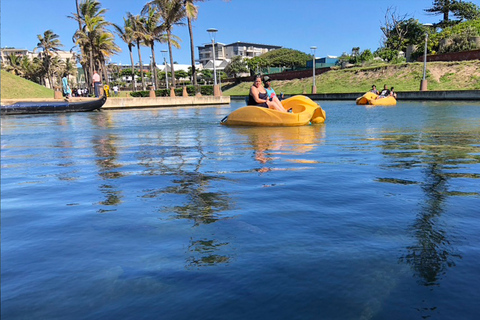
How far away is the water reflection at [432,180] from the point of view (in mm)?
2586

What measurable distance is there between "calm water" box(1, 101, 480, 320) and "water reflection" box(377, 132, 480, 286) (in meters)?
0.02

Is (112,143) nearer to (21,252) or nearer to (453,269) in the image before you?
(21,252)

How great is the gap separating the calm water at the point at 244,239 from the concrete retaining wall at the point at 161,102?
2510cm

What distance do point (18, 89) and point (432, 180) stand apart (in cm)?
4208

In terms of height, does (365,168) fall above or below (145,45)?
below

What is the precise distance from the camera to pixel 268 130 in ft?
36.4

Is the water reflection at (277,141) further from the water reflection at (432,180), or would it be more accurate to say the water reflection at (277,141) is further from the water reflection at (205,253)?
the water reflection at (205,253)

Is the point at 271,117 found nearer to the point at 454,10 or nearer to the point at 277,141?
the point at 277,141

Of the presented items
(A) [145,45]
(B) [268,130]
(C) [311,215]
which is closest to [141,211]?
(C) [311,215]

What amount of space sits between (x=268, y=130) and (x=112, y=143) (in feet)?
13.8

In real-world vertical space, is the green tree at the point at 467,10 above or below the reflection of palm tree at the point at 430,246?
above

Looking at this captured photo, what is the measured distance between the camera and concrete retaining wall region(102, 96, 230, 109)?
30.4 metres

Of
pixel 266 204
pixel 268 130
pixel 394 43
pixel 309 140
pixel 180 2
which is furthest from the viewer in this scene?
pixel 394 43

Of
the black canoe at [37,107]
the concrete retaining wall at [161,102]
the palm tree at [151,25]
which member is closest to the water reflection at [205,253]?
the black canoe at [37,107]
